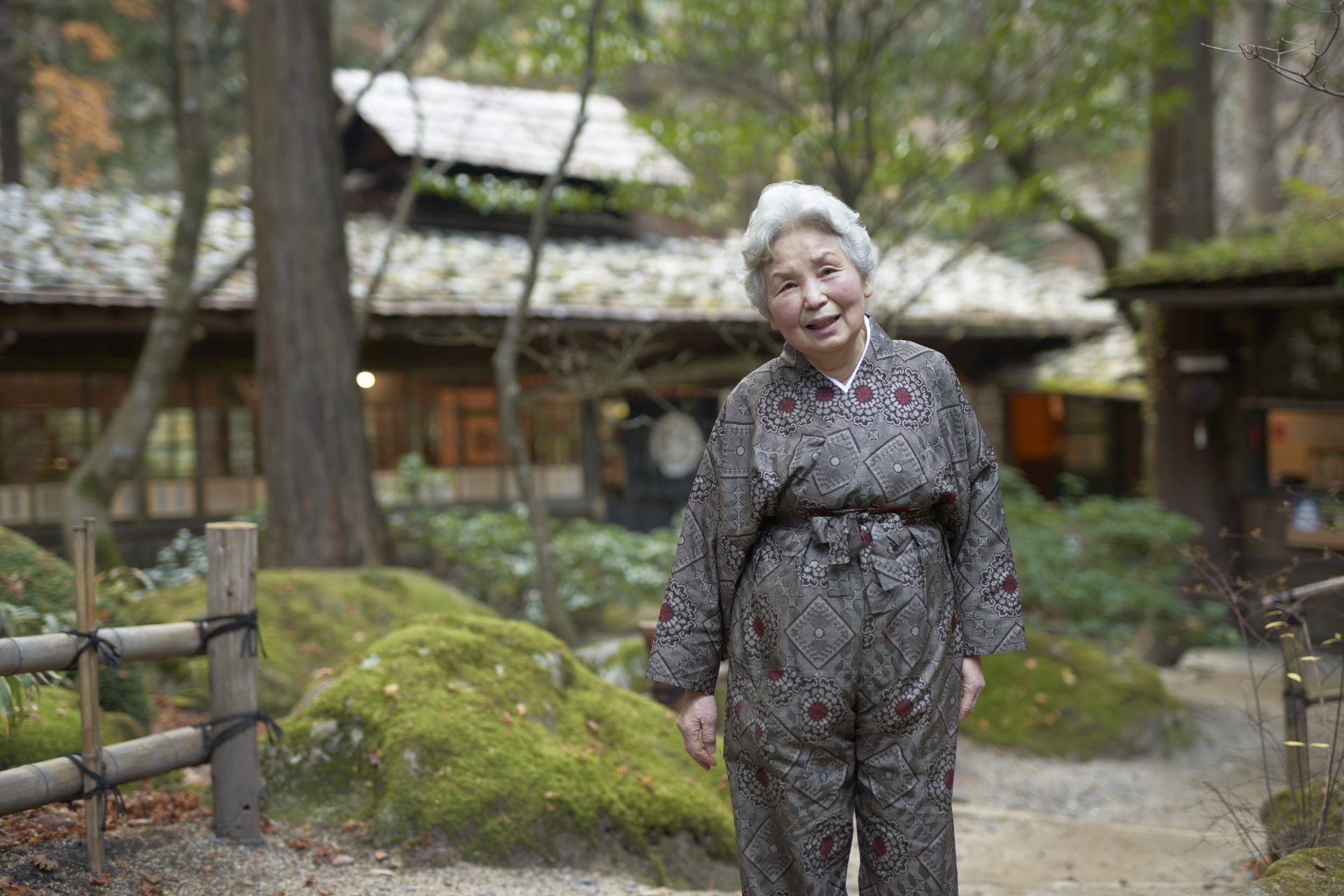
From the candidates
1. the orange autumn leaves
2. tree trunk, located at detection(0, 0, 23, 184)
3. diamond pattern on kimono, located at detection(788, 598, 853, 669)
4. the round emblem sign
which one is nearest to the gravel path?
diamond pattern on kimono, located at detection(788, 598, 853, 669)

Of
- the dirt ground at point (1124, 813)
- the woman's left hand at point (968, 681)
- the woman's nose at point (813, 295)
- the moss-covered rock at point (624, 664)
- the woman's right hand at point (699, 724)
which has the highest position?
the woman's nose at point (813, 295)

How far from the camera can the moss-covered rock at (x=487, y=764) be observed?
374cm

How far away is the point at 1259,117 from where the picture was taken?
14.5m

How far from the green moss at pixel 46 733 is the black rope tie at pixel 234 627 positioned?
17.6 inches

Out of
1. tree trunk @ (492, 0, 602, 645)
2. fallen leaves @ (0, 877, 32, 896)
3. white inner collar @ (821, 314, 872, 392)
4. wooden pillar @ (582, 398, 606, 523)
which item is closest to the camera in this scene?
white inner collar @ (821, 314, 872, 392)

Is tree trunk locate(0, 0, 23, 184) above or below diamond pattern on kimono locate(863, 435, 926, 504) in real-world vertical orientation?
above

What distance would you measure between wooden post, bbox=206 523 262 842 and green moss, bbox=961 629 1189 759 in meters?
4.64

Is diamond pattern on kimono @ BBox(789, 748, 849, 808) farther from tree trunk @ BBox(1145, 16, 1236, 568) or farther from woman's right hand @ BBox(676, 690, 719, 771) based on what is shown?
tree trunk @ BBox(1145, 16, 1236, 568)

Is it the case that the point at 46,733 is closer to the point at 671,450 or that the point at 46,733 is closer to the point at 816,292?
the point at 816,292

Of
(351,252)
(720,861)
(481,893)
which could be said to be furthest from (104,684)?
(351,252)

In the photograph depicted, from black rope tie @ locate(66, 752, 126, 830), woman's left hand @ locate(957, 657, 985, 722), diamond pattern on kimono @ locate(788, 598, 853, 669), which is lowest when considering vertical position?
black rope tie @ locate(66, 752, 126, 830)

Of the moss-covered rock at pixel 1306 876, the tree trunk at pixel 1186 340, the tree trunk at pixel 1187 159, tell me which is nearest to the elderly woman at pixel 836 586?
the moss-covered rock at pixel 1306 876

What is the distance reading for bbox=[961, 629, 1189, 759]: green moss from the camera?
6.72 m

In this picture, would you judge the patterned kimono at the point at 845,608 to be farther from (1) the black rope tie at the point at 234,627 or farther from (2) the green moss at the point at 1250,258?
(2) the green moss at the point at 1250,258
